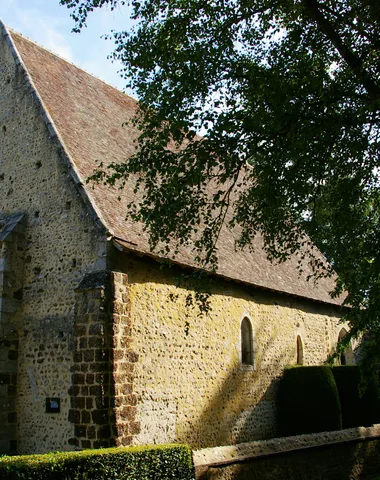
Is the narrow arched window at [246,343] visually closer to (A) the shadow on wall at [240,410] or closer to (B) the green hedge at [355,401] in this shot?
(A) the shadow on wall at [240,410]

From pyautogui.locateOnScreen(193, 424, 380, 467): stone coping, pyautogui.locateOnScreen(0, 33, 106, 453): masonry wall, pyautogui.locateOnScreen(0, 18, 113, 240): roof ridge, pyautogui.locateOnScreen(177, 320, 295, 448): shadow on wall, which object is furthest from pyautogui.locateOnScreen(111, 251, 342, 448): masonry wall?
pyautogui.locateOnScreen(193, 424, 380, 467): stone coping

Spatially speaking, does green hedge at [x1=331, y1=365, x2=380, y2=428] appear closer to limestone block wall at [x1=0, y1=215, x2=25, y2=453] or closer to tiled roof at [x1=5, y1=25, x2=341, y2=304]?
tiled roof at [x1=5, y1=25, x2=341, y2=304]

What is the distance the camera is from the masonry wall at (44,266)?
402 inches

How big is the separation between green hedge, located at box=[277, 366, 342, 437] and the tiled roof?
232cm

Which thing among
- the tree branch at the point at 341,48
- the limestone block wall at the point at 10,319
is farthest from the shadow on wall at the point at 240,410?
the tree branch at the point at 341,48

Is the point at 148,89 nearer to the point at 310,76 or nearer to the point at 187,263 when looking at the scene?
the point at 310,76

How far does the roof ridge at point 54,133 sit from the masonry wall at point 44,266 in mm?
134

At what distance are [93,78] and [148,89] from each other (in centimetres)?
804

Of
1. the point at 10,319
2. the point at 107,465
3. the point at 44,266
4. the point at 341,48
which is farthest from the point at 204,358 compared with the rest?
the point at 341,48

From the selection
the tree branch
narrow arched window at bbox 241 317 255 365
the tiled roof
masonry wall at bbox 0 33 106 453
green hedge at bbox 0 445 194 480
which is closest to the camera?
green hedge at bbox 0 445 194 480

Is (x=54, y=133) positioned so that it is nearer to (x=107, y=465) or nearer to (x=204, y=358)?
(x=204, y=358)

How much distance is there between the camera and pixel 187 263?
11.4 metres

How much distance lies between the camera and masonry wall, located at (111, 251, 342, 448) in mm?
10477

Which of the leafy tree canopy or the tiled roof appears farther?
the tiled roof
